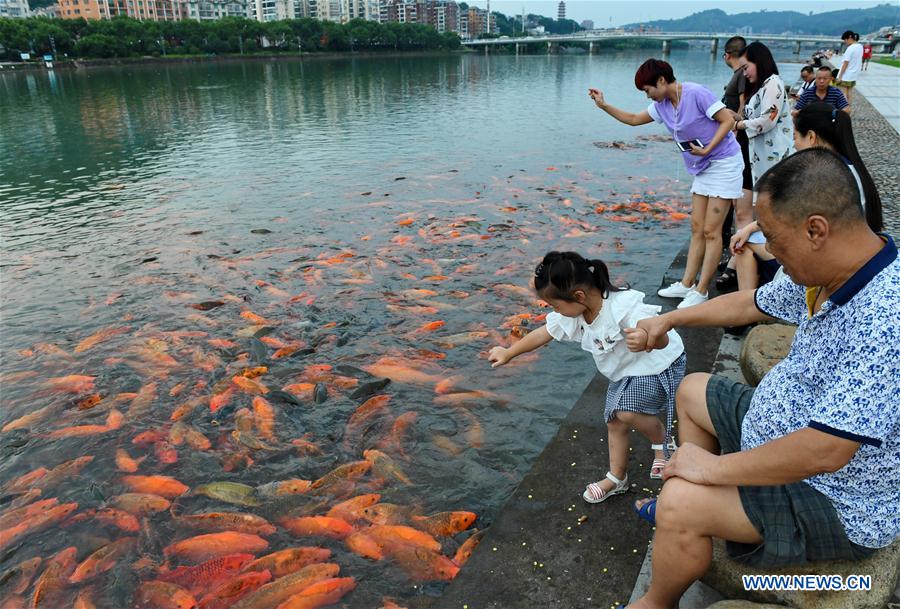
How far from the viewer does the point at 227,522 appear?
460 cm

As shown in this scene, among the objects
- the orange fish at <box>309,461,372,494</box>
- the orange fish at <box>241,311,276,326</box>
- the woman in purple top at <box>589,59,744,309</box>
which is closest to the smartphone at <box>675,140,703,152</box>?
the woman in purple top at <box>589,59,744,309</box>

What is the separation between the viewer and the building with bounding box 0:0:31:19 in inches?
6304

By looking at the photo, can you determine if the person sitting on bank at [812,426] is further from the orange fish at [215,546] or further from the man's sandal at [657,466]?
the orange fish at [215,546]

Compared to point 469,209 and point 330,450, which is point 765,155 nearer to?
point 330,450

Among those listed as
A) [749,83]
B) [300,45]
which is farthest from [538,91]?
[300,45]

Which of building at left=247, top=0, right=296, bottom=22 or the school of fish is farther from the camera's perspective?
building at left=247, top=0, right=296, bottom=22

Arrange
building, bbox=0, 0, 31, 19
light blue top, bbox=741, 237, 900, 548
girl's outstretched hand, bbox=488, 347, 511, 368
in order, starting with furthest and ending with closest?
building, bbox=0, 0, 31, 19
girl's outstretched hand, bbox=488, 347, 511, 368
light blue top, bbox=741, 237, 900, 548

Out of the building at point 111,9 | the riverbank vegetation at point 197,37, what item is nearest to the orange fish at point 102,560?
the riverbank vegetation at point 197,37

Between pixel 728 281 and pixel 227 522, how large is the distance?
206 inches

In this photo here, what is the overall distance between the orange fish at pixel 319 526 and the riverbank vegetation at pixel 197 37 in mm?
95251

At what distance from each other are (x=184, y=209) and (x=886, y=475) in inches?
545

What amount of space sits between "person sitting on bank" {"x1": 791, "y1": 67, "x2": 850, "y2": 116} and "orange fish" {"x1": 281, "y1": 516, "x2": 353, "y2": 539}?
6709mm

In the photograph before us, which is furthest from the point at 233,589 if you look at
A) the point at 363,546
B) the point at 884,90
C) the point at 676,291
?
the point at 884,90

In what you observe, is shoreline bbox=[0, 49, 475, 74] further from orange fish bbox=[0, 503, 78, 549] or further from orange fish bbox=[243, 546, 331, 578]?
orange fish bbox=[243, 546, 331, 578]
